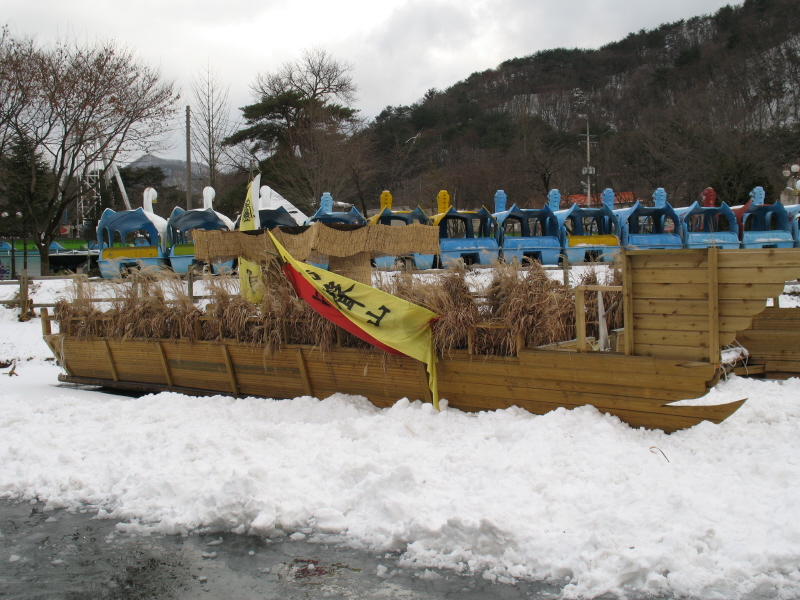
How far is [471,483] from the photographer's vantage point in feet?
16.5

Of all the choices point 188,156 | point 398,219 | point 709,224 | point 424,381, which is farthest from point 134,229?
point 709,224

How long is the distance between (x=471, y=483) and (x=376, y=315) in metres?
2.35

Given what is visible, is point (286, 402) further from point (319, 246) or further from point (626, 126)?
point (626, 126)

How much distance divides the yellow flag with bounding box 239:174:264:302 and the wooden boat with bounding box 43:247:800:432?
80 cm

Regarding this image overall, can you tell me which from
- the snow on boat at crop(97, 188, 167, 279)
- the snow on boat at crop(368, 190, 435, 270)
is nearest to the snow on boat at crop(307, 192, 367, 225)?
the snow on boat at crop(368, 190, 435, 270)

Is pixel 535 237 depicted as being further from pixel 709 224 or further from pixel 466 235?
pixel 709 224

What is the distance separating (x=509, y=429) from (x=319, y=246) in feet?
10.6

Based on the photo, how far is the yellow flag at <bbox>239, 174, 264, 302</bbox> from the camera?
336 inches

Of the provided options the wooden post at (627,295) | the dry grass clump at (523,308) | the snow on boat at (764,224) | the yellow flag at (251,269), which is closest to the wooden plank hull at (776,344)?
the dry grass clump at (523,308)

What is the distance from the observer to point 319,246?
7797 mm

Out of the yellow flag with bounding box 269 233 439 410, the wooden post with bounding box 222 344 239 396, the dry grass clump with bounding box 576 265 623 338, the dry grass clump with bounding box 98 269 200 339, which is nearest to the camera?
the yellow flag with bounding box 269 233 439 410

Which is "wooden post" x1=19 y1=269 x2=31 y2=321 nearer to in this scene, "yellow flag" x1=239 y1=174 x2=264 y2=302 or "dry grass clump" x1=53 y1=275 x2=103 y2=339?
"dry grass clump" x1=53 y1=275 x2=103 y2=339

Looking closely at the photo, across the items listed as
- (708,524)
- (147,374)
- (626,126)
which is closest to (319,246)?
(147,374)

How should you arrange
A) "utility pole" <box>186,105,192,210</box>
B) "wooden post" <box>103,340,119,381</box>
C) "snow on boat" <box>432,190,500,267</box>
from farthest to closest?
1. "utility pole" <box>186,105,192,210</box>
2. "snow on boat" <box>432,190,500,267</box>
3. "wooden post" <box>103,340,119,381</box>
